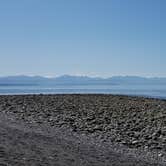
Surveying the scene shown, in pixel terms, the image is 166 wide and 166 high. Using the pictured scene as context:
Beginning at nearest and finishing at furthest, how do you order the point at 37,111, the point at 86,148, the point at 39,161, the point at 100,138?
1. the point at 39,161
2. the point at 86,148
3. the point at 100,138
4. the point at 37,111

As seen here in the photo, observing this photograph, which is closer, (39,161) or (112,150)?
(39,161)

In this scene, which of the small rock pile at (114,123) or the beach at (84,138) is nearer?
the beach at (84,138)

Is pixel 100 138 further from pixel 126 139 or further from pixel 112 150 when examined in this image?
pixel 112 150

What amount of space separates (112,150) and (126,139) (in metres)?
2.49

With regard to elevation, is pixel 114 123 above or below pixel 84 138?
above

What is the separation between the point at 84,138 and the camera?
18328 millimetres

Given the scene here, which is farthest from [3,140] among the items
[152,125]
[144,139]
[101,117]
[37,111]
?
[37,111]

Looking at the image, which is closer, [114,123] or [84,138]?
[84,138]

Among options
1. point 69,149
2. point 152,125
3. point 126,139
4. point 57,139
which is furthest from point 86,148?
point 152,125

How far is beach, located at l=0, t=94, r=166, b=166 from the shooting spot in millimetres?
12516

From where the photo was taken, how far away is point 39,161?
1134cm

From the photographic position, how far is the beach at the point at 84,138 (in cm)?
1252

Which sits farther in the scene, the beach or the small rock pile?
the small rock pile

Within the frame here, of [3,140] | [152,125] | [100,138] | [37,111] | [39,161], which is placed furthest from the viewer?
[37,111]
